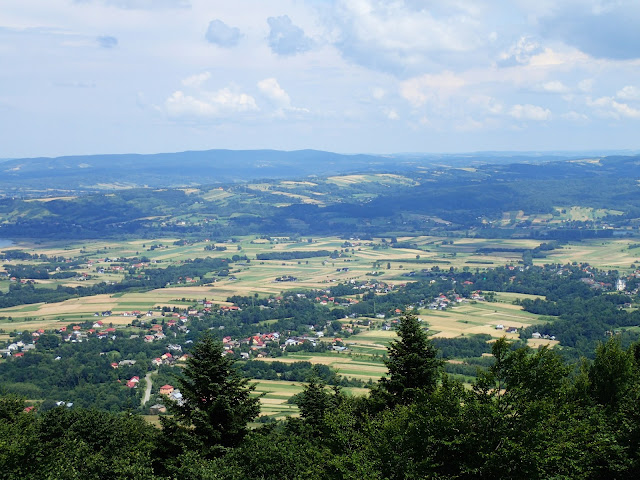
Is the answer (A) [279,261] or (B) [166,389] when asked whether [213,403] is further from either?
(A) [279,261]

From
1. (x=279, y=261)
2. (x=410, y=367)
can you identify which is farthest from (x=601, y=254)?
(x=410, y=367)

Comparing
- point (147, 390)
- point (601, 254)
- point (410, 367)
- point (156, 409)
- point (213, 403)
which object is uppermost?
point (410, 367)

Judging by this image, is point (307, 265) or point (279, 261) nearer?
point (307, 265)

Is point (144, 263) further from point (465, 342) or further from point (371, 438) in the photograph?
point (371, 438)

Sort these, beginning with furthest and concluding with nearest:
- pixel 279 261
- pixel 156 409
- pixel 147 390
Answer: pixel 279 261
pixel 147 390
pixel 156 409

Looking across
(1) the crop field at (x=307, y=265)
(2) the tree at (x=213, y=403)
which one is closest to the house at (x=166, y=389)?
(1) the crop field at (x=307, y=265)
